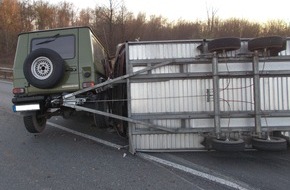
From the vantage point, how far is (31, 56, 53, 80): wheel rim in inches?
239

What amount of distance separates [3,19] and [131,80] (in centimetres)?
4497

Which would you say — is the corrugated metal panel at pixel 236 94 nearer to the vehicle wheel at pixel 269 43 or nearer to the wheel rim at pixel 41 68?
the vehicle wheel at pixel 269 43

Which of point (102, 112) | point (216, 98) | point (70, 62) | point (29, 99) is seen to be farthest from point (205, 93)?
point (29, 99)

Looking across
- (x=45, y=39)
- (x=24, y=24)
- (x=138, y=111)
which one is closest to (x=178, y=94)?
(x=138, y=111)

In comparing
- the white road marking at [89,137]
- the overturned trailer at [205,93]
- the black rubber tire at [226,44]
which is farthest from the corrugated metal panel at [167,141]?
the black rubber tire at [226,44]

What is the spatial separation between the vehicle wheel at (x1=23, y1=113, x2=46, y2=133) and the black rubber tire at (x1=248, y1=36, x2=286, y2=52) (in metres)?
4.81

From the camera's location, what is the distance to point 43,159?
5.50 metres

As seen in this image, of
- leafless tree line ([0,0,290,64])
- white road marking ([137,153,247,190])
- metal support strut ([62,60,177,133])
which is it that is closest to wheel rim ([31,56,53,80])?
metal support strut ([62,60,177,133])

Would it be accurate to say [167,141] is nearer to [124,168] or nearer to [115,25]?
[124,168]

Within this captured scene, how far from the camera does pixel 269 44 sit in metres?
5.14

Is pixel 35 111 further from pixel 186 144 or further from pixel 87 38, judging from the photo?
pixel 186 144

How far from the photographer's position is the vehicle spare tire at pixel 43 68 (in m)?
6.05

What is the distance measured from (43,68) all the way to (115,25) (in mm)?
20514

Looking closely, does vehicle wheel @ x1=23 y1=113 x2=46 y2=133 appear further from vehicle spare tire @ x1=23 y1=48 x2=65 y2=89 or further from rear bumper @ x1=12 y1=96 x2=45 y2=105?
Result: vehicle spare tire @ x1=23 y1=48 x2=65 y2=89
